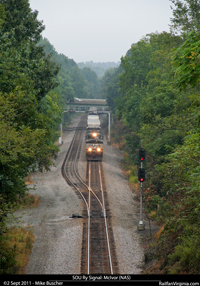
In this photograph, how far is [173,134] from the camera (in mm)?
22734

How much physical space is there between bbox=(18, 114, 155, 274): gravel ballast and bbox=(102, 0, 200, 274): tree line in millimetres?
1673


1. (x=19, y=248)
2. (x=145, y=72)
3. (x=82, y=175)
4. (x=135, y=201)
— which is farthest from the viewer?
(x=145, y=72)

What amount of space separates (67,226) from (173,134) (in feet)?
32.4

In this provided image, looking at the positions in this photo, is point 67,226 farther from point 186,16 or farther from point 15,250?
point 186,16

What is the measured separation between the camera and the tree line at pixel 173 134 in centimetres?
1140

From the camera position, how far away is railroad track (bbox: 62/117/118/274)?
1500cm

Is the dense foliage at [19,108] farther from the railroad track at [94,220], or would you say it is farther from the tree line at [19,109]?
the railroad track at [94,220]

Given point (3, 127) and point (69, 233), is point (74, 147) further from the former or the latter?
point (3, 127)

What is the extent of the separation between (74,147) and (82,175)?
16.8 meters

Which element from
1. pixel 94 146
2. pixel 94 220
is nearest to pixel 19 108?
pixel 94 220

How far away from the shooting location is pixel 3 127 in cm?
1237

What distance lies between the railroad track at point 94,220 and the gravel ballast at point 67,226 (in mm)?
A: 344

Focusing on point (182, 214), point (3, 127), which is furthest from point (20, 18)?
point (182, 214)

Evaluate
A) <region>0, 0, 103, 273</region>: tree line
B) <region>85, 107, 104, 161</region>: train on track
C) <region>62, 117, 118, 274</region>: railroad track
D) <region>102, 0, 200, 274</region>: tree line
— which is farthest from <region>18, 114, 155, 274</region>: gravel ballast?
<region>85, 107, 104, 161</region>: train on track
